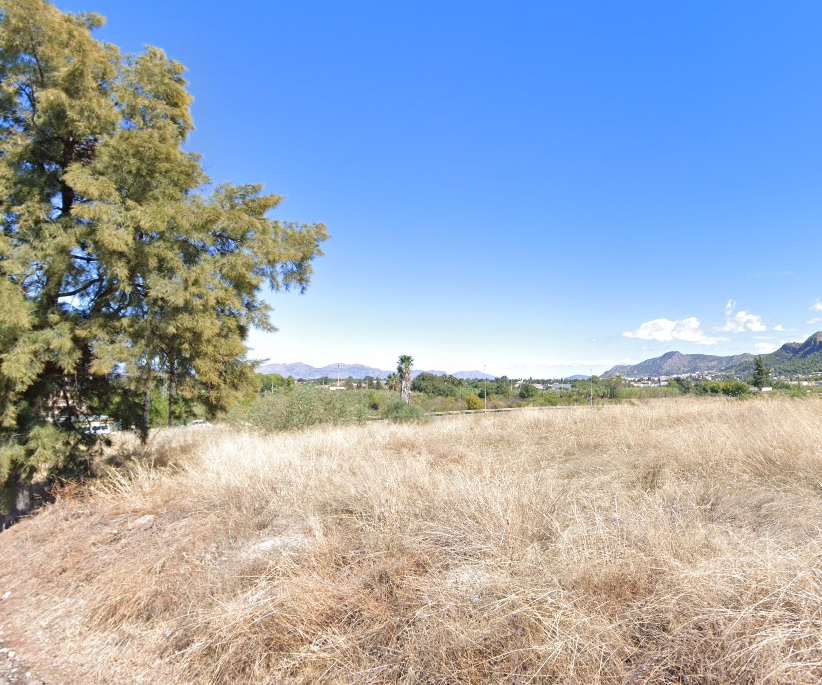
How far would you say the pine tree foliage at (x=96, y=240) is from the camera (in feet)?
20.3

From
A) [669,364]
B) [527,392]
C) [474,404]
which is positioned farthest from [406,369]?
[669,364]

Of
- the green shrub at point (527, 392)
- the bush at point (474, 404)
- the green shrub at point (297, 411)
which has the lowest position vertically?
the bush at point (474, 404)

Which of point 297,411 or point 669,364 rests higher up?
point 669,364

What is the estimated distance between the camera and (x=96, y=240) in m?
6.26

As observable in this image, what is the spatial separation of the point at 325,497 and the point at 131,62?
26.8ft

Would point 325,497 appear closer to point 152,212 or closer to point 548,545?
point 548,545

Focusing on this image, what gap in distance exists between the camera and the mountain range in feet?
212

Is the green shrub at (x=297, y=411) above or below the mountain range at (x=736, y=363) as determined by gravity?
below

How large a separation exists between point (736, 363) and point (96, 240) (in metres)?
109

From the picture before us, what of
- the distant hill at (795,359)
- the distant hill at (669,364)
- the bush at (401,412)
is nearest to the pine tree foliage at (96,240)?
the bush at (401,412)

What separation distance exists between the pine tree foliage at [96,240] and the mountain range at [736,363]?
2236 inches

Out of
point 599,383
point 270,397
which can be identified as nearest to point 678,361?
point 599,383

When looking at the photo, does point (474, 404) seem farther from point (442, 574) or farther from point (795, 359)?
point (795, 359)

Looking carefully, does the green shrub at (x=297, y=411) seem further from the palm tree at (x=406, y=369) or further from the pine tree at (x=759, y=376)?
the pine tree at (x=759, y=376)
